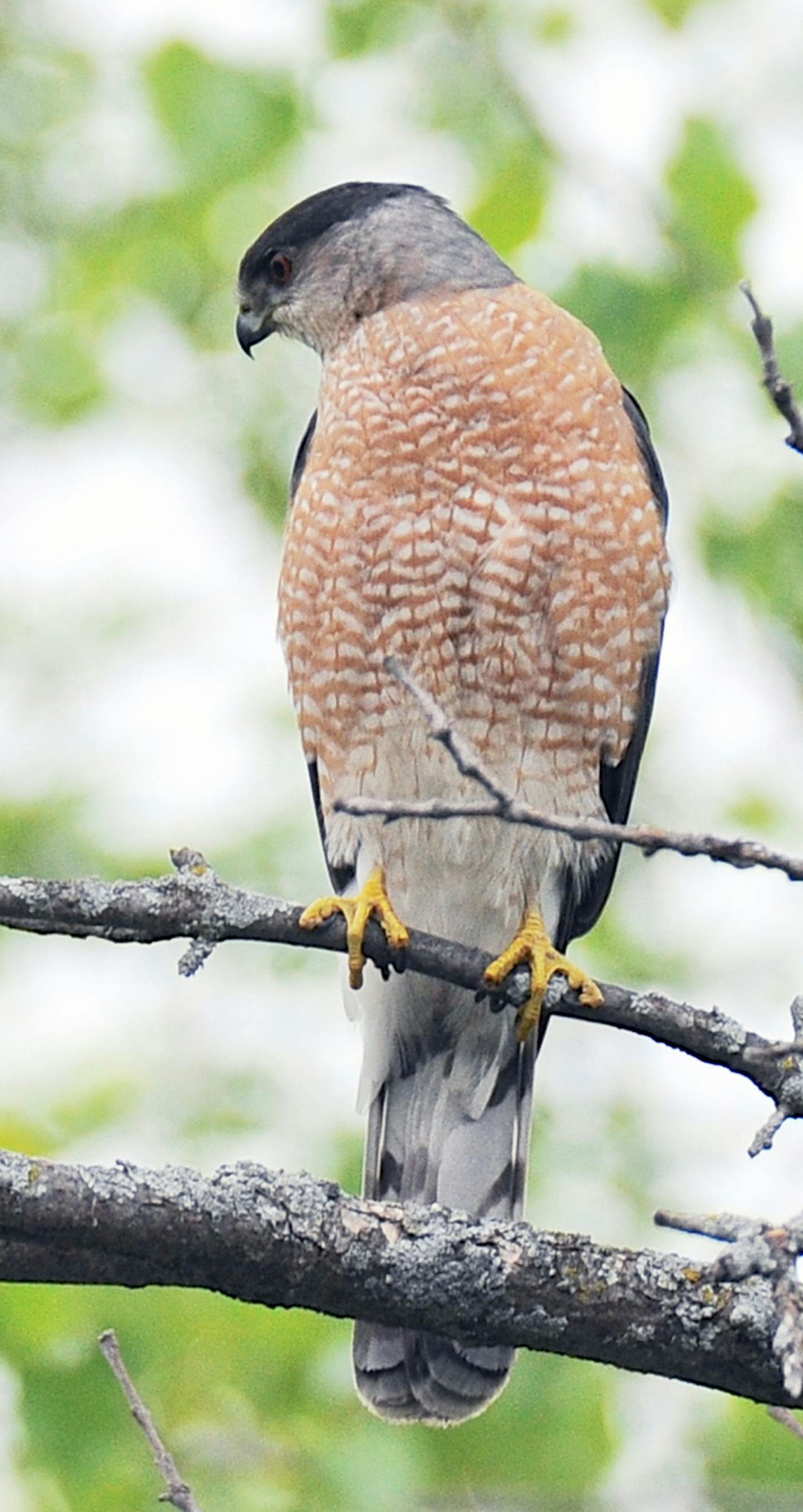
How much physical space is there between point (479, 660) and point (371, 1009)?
990 millimetres

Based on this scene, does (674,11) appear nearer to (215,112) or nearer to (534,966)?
(215,112)

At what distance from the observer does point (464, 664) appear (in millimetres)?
3990

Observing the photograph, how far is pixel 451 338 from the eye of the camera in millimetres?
4277

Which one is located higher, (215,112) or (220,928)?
(215,112)

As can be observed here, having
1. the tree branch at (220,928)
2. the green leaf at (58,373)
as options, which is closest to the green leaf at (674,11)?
the green leaf at (58,373)

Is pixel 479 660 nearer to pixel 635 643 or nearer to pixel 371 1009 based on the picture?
pixel 635 643

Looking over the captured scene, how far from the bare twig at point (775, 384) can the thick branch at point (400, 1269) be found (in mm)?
1172

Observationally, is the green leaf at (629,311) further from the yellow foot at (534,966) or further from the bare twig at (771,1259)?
the bare twig at (771,1259)

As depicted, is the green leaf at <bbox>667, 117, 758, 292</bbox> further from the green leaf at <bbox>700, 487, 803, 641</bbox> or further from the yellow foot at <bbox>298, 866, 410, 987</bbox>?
the yellow foot at <bbox>298, 866, 410, 987</bbox>

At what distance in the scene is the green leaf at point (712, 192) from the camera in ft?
17.5

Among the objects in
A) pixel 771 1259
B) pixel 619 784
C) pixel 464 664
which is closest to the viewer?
pixel 771 1259

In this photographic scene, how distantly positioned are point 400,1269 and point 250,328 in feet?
10.9

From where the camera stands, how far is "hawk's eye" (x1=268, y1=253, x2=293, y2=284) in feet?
16.8

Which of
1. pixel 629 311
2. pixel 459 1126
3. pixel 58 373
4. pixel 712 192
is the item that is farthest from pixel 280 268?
pixel 459 1126
